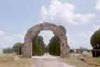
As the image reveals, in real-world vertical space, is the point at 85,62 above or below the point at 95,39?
below

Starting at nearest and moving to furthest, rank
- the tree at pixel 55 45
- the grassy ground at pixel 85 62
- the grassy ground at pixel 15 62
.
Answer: the grassy ground at pixel 15 62, the grassy ground at pixel 85 62, the tree at pixel 55 45

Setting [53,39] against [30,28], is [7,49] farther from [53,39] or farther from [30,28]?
[30,28]

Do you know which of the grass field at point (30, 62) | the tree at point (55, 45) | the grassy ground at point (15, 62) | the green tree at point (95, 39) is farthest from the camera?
the tree at point (55, 45)

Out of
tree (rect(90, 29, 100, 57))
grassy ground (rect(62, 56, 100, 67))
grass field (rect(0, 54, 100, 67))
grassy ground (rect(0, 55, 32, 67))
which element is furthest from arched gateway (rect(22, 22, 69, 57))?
grassy ground (rect(62, 56, 100, 67))

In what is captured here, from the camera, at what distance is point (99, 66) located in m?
21.9

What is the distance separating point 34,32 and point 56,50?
16.9m

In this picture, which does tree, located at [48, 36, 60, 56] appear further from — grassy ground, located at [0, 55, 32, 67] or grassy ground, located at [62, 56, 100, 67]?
grassy ground, located at [0, 55, 32, 67]

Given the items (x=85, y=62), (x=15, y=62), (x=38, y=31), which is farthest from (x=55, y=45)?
(x=15, y=62)

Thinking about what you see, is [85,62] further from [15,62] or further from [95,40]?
[95,40]

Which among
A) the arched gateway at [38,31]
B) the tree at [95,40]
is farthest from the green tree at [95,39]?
the arched gateway at [38,31]

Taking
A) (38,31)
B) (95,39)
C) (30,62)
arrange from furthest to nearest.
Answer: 1. (95,39)
2. (38,31)
3. (30,62)

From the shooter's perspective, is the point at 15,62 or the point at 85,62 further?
the point at 85,62

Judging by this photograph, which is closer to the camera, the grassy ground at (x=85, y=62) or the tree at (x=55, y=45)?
the grassy ground at (x=85, y=62)

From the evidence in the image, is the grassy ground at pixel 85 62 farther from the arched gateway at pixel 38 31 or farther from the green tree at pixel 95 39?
the green tree at pixel 95 39
